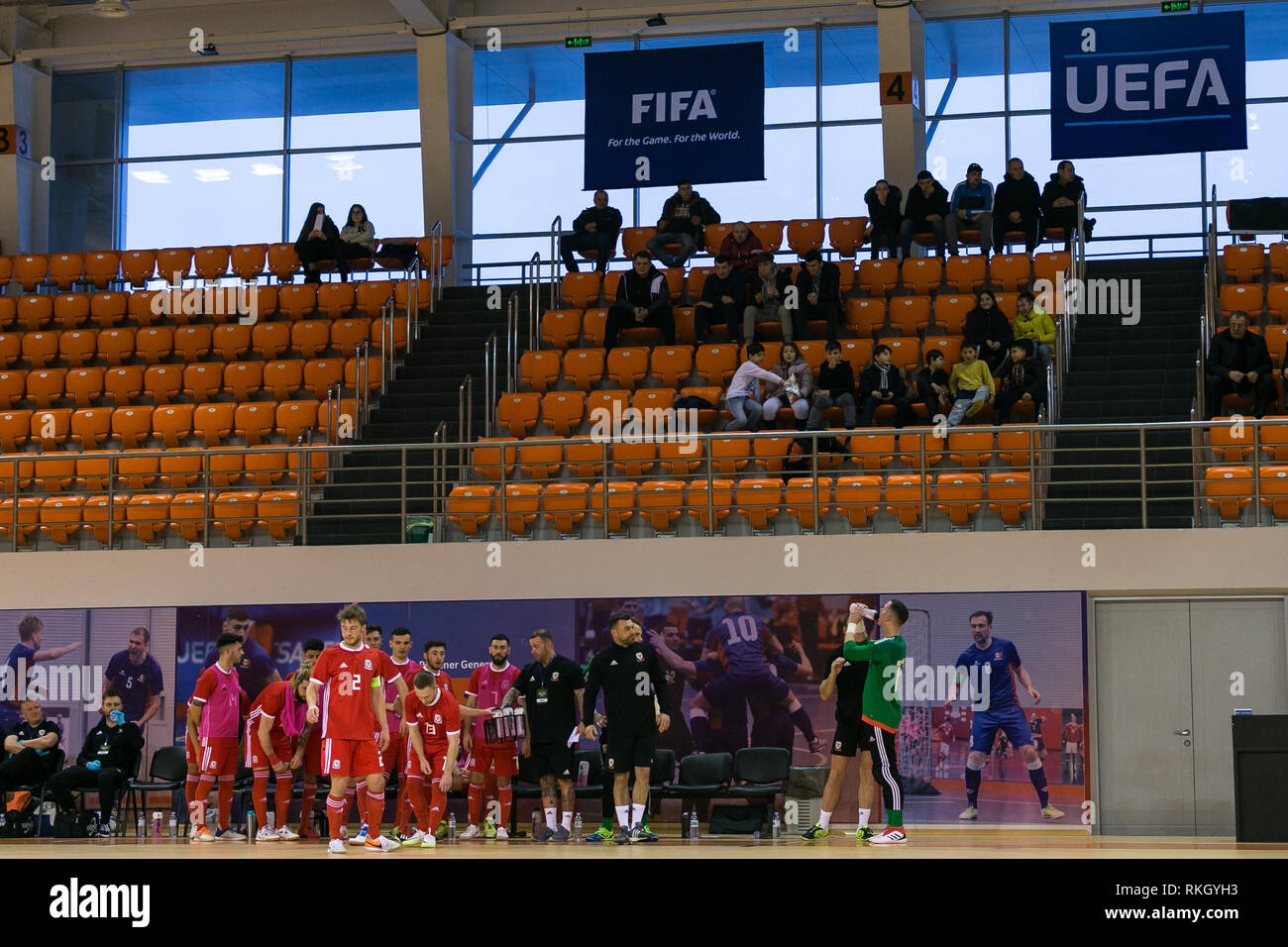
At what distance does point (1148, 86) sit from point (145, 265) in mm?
13489

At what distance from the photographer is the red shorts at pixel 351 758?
11.1 metres

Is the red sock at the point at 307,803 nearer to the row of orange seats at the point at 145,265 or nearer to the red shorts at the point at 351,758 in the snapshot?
the red shorts at the point at 351,758

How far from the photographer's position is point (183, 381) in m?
19.7

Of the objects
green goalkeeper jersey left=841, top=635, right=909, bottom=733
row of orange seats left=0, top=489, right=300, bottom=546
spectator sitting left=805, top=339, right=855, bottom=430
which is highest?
spectator sitting left=805, top=339, right=855, bottom=430

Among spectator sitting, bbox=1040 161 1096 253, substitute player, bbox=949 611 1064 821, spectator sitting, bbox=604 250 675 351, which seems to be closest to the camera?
substitute player, bbox=949 611 1064 821

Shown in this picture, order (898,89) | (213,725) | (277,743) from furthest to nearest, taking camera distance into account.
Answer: (898,89) → (277,743) → (213,725)

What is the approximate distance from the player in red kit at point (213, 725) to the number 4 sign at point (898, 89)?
473 inches

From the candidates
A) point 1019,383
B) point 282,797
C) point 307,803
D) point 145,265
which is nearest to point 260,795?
point 282,797

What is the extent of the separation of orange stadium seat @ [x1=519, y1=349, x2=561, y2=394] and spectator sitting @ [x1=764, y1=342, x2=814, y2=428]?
2.88 metres

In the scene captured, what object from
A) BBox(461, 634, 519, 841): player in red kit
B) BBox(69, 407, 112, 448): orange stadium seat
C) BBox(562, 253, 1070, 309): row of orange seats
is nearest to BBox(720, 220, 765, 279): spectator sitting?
BBox(562, 253, 1070, 309): row of orange seats

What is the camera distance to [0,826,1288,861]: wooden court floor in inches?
400

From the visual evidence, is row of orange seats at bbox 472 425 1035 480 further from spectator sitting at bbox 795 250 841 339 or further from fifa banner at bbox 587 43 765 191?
fifa banner at bbox 587 43 765 191

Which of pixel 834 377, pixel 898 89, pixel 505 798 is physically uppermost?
pixel 898 89

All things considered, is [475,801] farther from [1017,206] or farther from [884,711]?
→ [1017,206]
